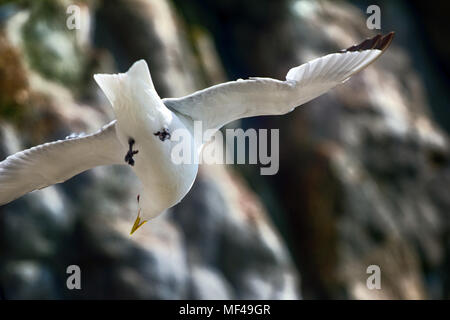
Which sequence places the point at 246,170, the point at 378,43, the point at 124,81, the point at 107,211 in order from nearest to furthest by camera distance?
the point at 124,81 < the point at 378,43 < the point at 107,211 < the point at 246,170

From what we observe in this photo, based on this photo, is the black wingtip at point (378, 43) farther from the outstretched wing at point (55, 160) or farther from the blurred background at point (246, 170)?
the blurred background at point (246, 170)

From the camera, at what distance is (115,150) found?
7.56 feet

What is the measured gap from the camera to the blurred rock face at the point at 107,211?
158 inches

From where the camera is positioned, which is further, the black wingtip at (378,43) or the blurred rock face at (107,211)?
the blurred rock face at (107,211)

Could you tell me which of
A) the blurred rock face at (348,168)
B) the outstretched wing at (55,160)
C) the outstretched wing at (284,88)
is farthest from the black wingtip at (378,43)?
the blurred rock face at (348,168)

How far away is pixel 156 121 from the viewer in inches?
77.4

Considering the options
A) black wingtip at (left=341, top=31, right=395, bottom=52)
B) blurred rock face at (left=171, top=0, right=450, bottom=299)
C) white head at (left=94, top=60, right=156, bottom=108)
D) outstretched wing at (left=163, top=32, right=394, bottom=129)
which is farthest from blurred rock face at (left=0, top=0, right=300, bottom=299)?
black wingtip at (left=341, top=31, right=395, bottom=52)

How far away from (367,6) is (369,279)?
2.68 metres

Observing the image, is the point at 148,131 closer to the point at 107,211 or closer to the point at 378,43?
the point at 378,43

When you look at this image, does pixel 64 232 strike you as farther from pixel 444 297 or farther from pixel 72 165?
pixel 444 297

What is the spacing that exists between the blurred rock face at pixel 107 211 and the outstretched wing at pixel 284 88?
205 cm

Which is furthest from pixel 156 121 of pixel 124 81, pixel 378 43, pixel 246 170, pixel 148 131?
pixel 246 170

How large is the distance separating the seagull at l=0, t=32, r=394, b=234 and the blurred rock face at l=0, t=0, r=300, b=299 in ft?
5.59

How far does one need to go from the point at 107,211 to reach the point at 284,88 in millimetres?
2308
